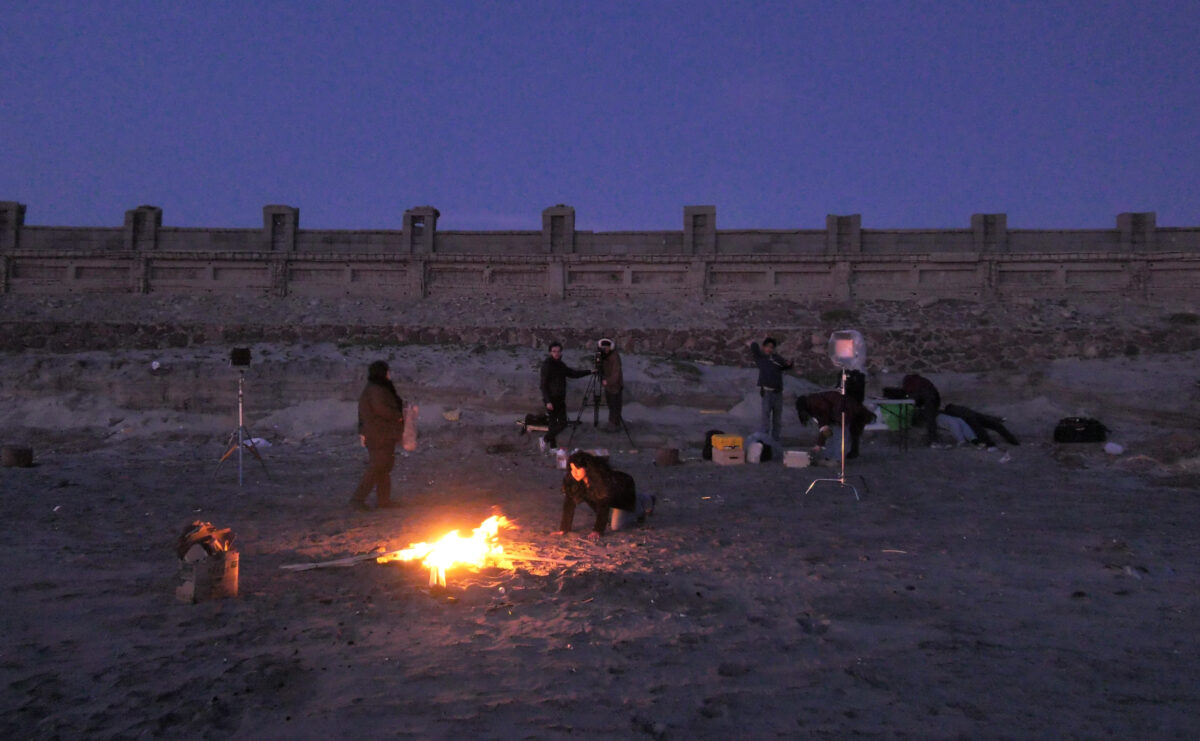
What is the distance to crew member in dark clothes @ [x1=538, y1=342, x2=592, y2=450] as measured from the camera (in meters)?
12.9

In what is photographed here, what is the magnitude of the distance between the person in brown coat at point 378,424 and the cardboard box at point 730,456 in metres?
5.52

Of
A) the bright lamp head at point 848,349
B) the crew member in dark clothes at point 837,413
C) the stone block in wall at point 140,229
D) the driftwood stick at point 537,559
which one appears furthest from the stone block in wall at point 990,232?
the stone block in wall at point 140,229

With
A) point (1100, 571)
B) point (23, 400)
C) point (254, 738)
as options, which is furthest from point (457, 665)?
point (23, 400)

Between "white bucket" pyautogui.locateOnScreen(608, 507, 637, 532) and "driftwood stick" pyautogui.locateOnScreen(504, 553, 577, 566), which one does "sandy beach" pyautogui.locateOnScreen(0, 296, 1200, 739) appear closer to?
→ "driftwood stick" pyautogui.locateOnScreen(504, 553, 577, 566)

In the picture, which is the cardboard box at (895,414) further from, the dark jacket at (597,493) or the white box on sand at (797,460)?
the dark jacket at (597,493)

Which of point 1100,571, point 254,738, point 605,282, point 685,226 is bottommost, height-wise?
point 254,738

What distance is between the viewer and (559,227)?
22.9m

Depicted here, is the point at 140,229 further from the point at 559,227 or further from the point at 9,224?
the point at 559,227

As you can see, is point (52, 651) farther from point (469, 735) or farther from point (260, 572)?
point (469, 735)

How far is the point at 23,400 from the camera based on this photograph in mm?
16234

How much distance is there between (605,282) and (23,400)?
49.0 ft

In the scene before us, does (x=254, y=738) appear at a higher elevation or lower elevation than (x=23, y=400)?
lower

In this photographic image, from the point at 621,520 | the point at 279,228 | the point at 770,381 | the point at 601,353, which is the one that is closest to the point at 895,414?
the point at 770,381

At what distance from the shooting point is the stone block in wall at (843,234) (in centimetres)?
2203
